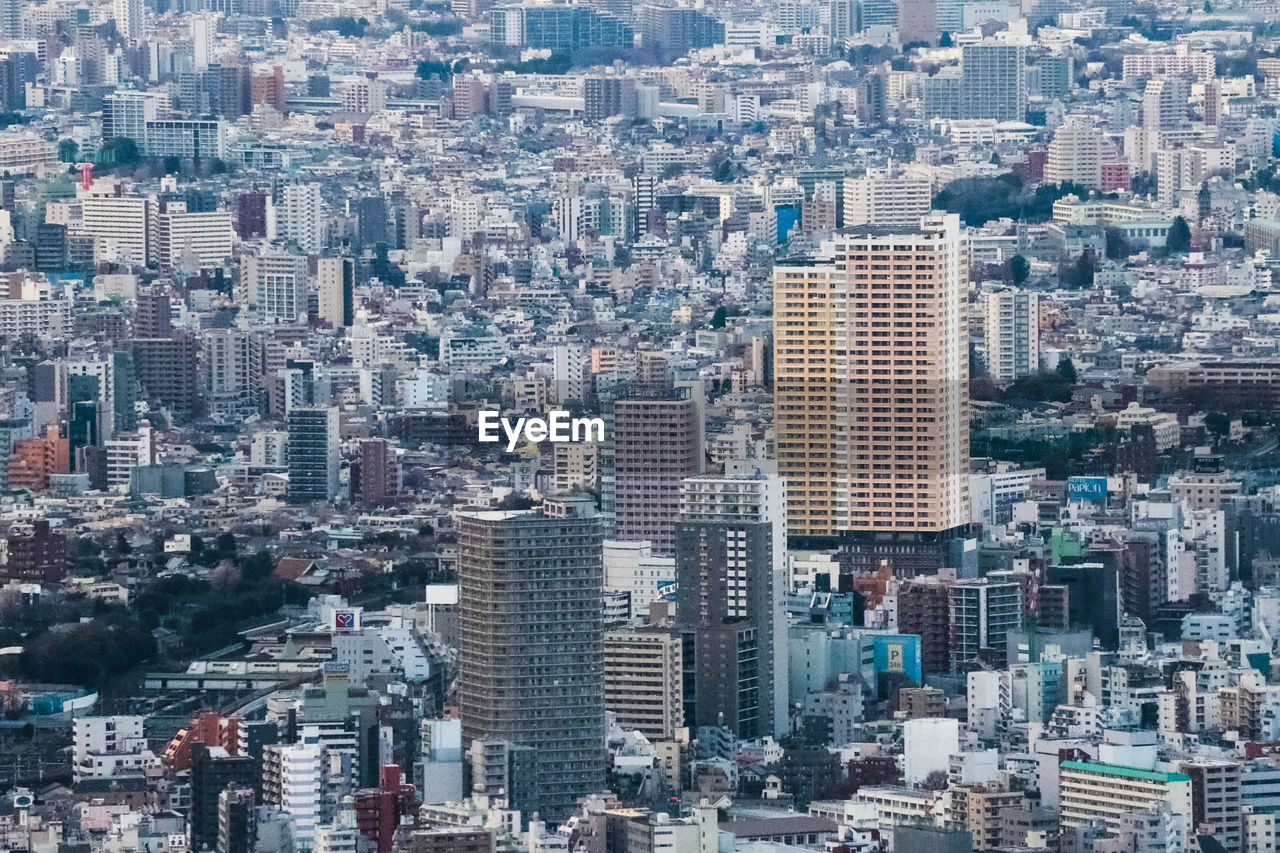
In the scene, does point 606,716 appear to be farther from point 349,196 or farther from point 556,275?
point 349,196

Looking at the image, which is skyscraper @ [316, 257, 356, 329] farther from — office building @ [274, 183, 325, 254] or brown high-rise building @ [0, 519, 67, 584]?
brown high-rise building @ [0, 519, 67, 584]

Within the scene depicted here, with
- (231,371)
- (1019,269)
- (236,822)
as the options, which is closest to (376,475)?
(231,371)

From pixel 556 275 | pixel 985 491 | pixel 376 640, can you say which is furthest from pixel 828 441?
pixel 556 275

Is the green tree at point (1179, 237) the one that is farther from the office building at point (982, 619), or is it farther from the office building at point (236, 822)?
the office building at point (236, 822)

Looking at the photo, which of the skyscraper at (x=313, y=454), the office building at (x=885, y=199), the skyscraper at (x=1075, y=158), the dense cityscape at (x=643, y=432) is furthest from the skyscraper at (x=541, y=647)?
the skyscraper at (x=1075, y=158)

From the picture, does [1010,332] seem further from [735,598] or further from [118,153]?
[118,153]
